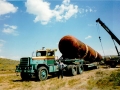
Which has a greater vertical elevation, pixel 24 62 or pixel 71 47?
pixel 71 47

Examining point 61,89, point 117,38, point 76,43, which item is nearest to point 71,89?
point 61,89

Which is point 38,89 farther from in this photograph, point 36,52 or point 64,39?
point 64,39

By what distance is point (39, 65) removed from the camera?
14102mm

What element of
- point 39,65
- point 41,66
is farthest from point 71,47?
point 39,65

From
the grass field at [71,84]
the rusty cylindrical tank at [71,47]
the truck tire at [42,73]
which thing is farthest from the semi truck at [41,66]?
the rusty cylindrical tank at [71,47]

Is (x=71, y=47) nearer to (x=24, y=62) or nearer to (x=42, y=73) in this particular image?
(x=42, y=73)

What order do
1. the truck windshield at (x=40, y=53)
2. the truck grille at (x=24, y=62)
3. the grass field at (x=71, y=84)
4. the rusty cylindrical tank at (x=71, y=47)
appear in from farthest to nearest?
the rusty cylindrical tank at (x=71, y=47), the truck windshield at (x=40, y=53), the truck grille at (x=24, y=62), the grass field at (x=71, y=84)

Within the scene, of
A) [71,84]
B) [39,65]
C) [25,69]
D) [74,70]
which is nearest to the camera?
[71,84]

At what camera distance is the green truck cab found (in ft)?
44.2

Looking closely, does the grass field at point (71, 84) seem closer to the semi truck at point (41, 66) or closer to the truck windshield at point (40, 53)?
the semi truck at point (41, 66)

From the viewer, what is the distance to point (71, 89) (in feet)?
31.8

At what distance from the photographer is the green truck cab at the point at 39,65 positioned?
13.5 metres

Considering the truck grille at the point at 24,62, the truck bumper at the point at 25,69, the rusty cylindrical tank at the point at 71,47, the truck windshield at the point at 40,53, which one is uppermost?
the rusty cylindrical tank at the point at 71,47

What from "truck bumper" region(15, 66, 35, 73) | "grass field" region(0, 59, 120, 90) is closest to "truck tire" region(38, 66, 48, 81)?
"grass field" region(0, 59, 120, 90)
